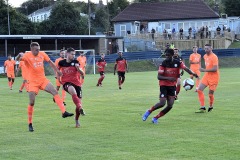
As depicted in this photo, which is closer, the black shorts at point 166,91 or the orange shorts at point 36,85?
the orange shorts at point 36,85

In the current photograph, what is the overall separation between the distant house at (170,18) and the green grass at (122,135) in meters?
57.8

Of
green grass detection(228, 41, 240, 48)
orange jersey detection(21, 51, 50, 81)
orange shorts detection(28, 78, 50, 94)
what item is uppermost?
green grass detection(228, 41, 240, 48)

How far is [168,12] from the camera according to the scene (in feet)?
260

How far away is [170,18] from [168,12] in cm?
239

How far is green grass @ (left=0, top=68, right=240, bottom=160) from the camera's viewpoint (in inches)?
367

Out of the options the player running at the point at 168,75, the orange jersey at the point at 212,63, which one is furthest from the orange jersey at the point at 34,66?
the orange jersey at the point at 212,63

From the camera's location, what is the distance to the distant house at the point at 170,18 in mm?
76188

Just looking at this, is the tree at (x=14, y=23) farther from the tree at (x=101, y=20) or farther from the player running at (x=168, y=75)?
the player running at (x=168, y=75)

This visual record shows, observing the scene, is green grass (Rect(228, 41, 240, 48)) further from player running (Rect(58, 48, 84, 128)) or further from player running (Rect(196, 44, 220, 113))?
player running (Rect(58, 48, 84, 128))

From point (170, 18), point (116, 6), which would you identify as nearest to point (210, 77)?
point (170, 18)

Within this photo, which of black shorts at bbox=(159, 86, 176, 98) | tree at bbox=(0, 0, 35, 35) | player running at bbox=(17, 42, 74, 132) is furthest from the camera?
tree at bbox=(0, 0, 35, 35)

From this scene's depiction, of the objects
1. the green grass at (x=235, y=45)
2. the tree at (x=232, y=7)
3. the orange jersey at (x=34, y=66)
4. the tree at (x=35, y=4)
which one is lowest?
the orange jersey at (x=34, y=66)

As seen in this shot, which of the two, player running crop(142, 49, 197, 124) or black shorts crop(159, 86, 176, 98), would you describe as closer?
player running crop(142, 49, 197, 124)

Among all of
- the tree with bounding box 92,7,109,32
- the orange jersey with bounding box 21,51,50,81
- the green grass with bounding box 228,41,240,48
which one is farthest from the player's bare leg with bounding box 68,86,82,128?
the tree with bounding box 92,7,109,32
